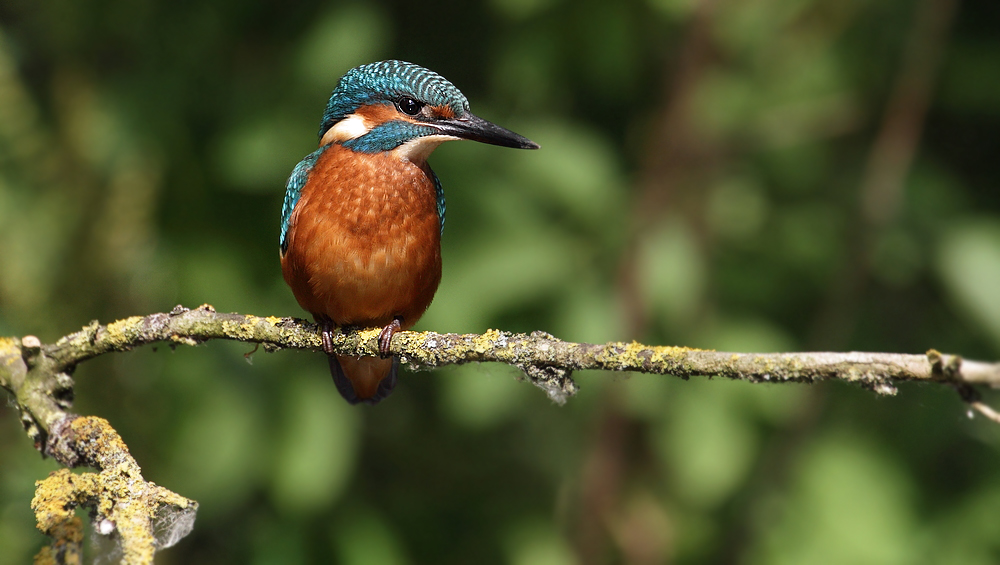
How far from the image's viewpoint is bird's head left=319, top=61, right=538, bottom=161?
240cm

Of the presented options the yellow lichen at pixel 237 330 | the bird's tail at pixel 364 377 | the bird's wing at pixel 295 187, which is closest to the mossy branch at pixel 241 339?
the yellow lichen at pixel 237 330

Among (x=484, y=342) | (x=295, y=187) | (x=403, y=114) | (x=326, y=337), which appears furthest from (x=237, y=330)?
(x=403, y=114)

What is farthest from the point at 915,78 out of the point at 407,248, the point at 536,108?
the point at 407,248

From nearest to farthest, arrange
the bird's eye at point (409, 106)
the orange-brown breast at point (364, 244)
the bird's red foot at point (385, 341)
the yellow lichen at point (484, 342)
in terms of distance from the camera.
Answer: the yellow lichen at point (484, 342) < the bird's red foot at point (385, 341) < the orange-brown breast at point (364, 244) < the bird's eye at point (409, 106)

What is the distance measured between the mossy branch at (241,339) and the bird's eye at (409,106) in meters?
0.74

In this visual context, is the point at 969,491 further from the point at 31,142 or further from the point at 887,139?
the point at 31,142

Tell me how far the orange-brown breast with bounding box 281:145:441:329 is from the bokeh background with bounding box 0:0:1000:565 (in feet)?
2.82

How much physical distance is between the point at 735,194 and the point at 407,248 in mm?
2253

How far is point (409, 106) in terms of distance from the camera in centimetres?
248

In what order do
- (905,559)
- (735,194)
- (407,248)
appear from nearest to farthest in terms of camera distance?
(407,248)
(905,559)
(735,194)

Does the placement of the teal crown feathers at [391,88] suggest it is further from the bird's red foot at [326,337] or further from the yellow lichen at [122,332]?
the yellow lichen at [122,332]

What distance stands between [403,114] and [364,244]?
44 centimetres

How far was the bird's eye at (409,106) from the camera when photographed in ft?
8.08

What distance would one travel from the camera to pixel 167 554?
12.4 ft
